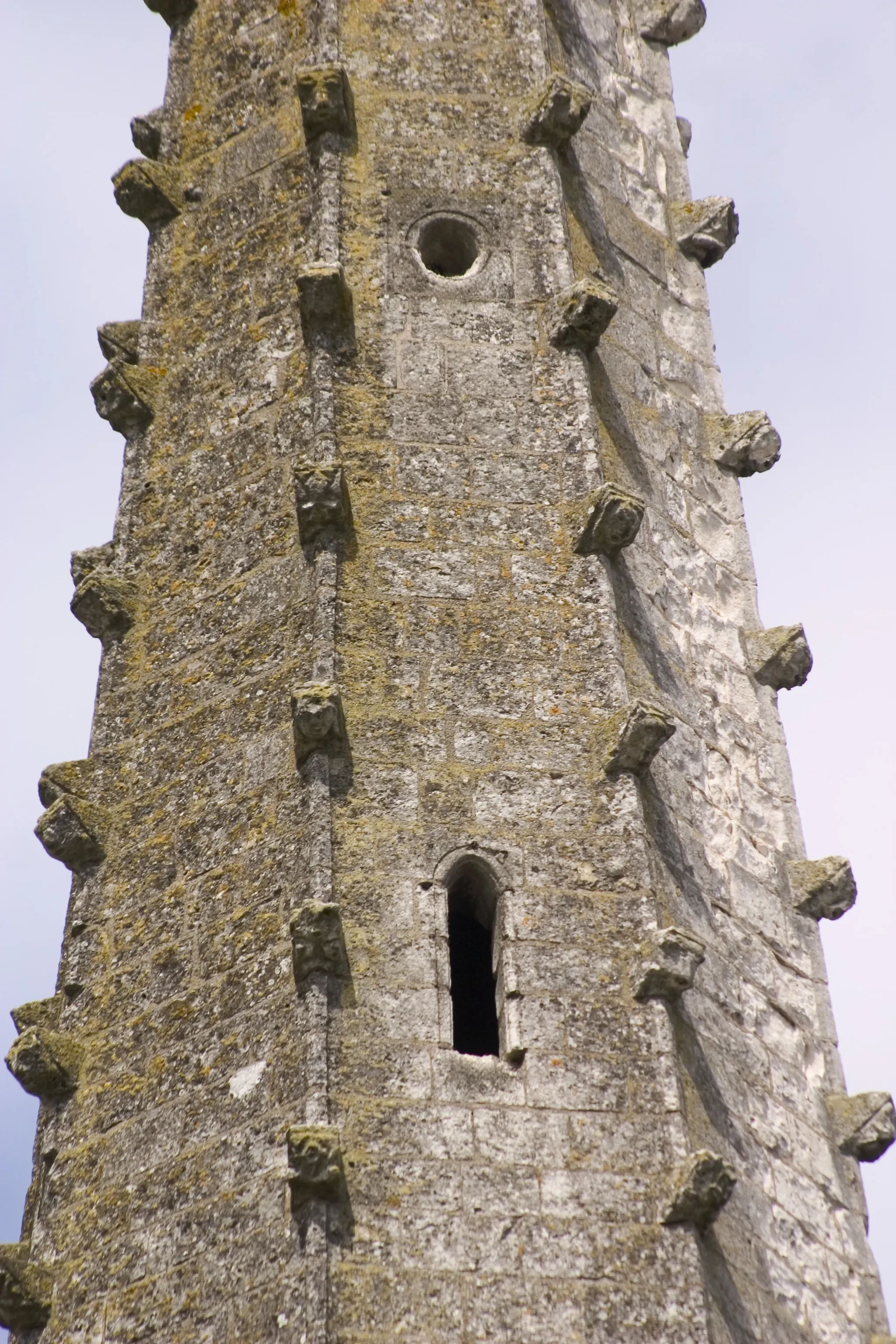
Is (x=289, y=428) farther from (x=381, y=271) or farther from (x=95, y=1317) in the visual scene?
(x=95, y=1317)

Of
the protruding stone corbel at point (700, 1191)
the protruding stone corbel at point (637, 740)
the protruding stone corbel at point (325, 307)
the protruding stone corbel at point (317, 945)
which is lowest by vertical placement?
the protruding stone corbel at point (700, 1191)

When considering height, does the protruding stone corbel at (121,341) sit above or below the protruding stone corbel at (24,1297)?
above

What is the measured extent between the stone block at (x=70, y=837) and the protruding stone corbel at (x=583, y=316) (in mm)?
2625

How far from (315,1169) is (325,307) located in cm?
370

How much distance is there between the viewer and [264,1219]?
284 inches

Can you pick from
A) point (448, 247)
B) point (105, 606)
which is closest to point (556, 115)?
point (448, 247)

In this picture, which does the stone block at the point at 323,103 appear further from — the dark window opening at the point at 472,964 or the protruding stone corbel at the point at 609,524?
the dark window opening at the point at 472,964

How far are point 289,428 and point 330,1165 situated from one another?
3299 millimetres

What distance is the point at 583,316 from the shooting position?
9508 millimetres

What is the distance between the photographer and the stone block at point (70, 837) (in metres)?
8.68

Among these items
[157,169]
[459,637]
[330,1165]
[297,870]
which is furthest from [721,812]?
[157,169]

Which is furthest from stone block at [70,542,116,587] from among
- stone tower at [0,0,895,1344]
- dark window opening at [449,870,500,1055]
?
dark window opening at [449,870,500,1055]

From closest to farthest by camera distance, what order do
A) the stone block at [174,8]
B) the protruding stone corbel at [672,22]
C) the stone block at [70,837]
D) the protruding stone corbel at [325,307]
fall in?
1. the stone block at [70,837]
2. the protruding stone corbel at [325,307]
3. the stone block at [174,8]
4. the protruding stone corbel at [672,22]

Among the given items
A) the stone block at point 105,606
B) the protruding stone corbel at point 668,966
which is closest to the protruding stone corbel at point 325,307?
the stone block at point 105,606
